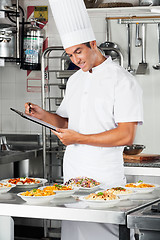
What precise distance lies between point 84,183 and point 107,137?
28 centimetres

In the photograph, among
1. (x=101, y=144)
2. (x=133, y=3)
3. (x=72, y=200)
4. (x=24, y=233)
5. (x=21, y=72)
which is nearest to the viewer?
(x=72, y=200)

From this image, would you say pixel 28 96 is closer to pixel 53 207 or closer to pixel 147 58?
pixel 147 58

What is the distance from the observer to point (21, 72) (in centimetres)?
502

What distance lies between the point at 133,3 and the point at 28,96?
4.89 feet

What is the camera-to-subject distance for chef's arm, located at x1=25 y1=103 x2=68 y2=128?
8.50 ft

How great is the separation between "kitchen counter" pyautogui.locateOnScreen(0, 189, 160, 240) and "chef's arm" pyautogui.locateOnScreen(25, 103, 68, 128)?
2.18 ft

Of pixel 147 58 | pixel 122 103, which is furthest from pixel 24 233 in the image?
pixel 122 103

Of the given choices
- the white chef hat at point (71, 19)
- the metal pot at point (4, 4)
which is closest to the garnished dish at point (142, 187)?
the white chef hat at point (71, 19)

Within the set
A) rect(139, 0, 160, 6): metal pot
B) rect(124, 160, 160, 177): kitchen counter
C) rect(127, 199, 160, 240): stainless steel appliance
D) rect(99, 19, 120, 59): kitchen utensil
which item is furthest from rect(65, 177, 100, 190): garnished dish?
rect(139, 0, 160, 6): metal pot

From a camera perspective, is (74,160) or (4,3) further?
(4,3)

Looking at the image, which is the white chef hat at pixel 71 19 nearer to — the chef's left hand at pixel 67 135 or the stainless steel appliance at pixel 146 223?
the chef's left hand at pixel 67 135

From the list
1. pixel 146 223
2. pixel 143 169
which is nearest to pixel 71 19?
pixel 146 223

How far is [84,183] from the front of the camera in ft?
7.34

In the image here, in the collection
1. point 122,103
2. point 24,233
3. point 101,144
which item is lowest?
point 24,233
